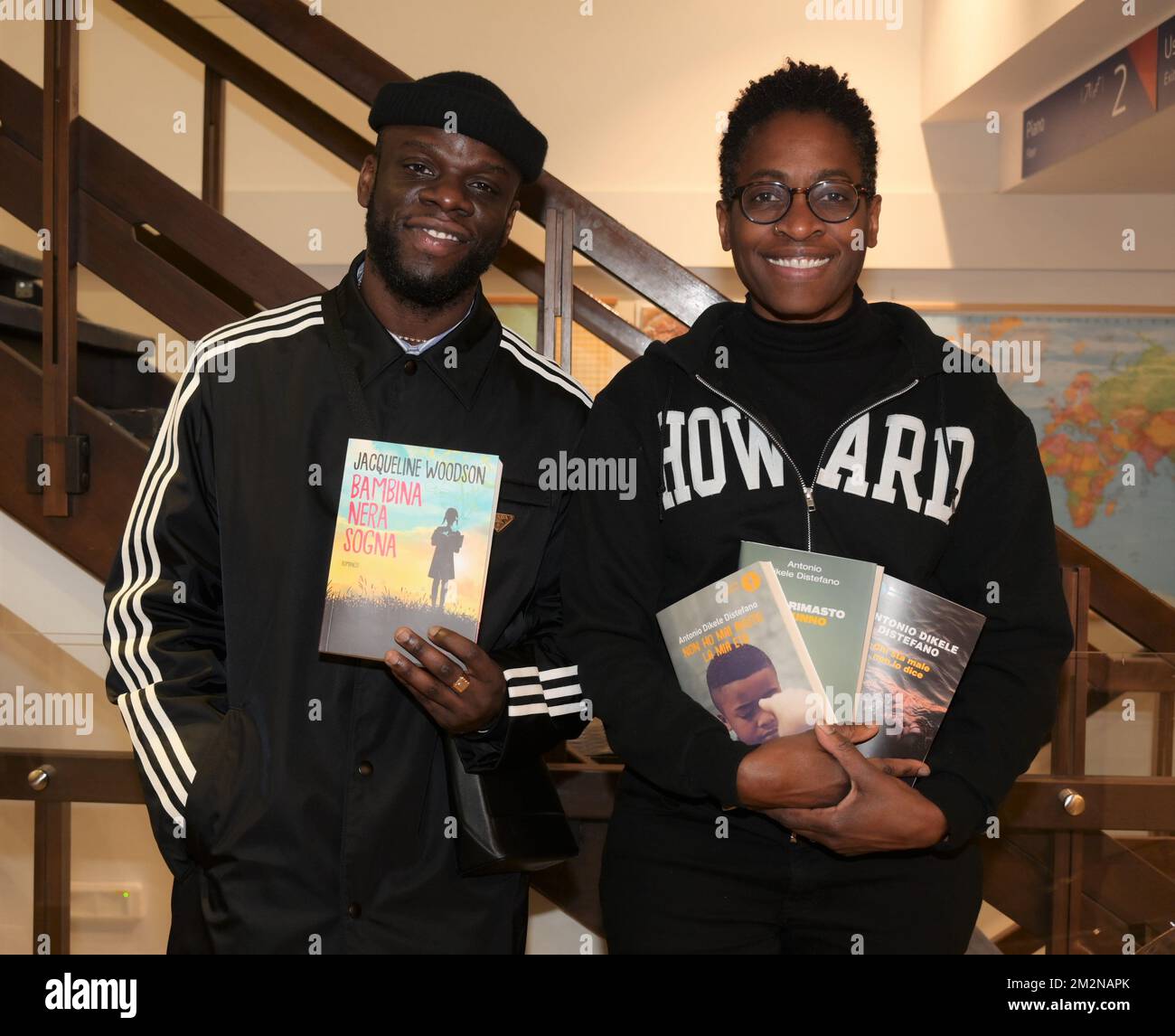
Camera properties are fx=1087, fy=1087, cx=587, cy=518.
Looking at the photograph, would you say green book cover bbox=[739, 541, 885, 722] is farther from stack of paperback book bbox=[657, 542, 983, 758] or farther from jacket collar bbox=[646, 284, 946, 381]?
jacket collar bbox=[646, 284, 946, 381]

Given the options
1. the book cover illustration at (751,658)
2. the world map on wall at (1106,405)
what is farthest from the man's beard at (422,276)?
the world map on wall at (1106,405)

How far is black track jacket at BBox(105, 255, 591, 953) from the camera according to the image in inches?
58.3

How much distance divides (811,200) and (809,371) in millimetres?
223

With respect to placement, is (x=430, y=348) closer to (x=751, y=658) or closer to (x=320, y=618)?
(x=320, y=618)

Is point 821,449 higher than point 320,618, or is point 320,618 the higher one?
point 821,449

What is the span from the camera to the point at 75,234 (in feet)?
8.24

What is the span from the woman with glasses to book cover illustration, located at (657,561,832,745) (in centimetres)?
4

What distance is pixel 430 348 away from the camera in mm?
1633

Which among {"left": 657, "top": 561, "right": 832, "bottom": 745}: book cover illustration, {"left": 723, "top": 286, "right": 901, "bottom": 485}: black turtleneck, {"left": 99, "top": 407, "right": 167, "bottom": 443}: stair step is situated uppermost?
{"left": 99, "top": 407, "right": 167, "bottom": 443}: stair step

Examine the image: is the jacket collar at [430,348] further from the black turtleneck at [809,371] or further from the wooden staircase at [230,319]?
the wooden staircase at [230,319]

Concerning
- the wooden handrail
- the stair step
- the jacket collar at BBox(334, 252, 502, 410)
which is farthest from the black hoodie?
the stair step

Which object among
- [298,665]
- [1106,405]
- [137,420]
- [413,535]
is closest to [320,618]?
[298,665]
